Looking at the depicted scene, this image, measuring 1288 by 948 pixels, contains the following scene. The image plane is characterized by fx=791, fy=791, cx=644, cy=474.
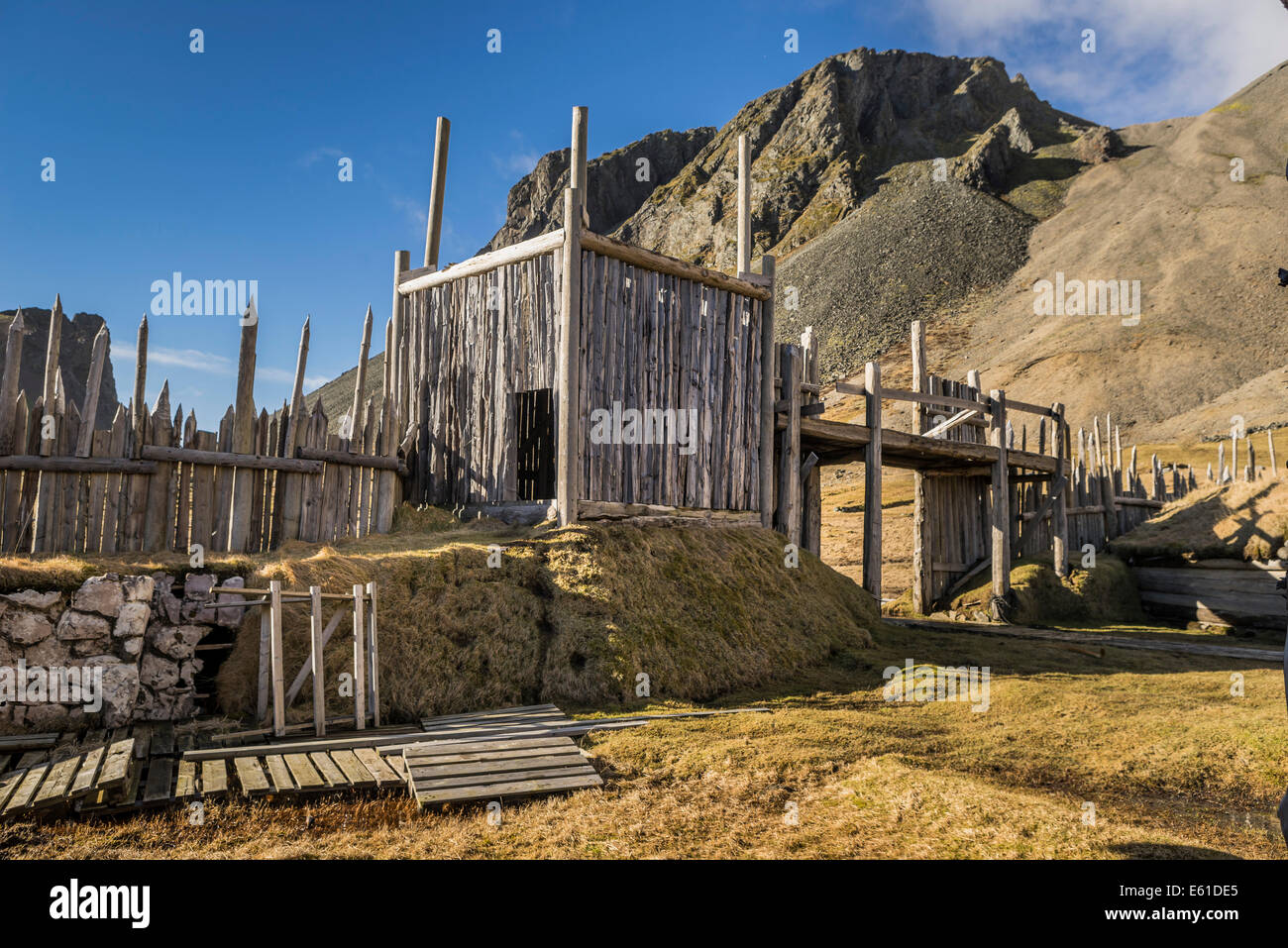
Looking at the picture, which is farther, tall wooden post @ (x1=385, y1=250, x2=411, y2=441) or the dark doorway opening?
tall wooden post @ (x1=385, y1=250, x2=411, y2=441)

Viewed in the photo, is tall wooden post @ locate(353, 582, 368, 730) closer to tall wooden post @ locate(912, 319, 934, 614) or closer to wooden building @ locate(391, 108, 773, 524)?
wooden building @ locate(391, 108, 773, 524)

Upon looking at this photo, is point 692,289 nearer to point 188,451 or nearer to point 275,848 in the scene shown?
point 188,451

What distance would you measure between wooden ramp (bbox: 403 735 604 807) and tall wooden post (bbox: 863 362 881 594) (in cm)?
941

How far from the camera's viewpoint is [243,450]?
8.95 metres

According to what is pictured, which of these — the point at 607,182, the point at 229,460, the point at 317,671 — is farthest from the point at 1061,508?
the point at 607,182

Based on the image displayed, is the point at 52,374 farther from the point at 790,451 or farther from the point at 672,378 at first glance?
the point at 790,451

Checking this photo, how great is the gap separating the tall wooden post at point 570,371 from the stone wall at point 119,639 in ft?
12.9

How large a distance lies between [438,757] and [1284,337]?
70094 millimetres

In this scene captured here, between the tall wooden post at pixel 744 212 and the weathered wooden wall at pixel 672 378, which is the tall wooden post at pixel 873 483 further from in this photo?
the tall wooden post at pixel 744 212

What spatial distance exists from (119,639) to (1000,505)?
16.0 meters

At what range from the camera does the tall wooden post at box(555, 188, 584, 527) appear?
990 cm

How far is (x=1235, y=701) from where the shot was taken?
333 inches

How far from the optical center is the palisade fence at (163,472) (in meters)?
7.82

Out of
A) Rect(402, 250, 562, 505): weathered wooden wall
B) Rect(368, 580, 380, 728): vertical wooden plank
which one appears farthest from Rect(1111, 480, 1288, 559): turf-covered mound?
Rect(368, 580, 380, 728): vertical wooden plank
